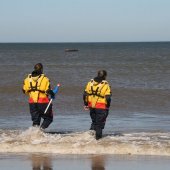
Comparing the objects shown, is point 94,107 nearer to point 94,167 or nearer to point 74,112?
point 94,167

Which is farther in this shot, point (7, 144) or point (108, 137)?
point (108, 137)

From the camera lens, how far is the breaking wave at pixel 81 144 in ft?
32.6

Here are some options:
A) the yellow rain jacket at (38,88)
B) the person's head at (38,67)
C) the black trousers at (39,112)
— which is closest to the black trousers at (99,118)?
the black trousers at (39,112)

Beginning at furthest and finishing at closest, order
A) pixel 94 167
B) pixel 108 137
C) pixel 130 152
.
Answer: pixel 108 137 < pixel 130 152 < pixel 94 167

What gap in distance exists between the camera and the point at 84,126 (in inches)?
534

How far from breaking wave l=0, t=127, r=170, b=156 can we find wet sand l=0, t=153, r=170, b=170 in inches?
17.6

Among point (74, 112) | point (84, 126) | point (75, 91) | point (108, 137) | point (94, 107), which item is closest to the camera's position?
point (94, 107)

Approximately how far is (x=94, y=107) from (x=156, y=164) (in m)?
2.17

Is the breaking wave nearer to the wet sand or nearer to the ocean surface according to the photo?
the ocean surface

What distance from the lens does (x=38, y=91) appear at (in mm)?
10656

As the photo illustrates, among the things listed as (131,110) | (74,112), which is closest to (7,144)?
(74,112)

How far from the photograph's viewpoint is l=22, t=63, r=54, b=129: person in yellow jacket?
1061 centimetres

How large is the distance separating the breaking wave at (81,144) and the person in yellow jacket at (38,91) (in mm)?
333

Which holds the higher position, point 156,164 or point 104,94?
point 104,94
